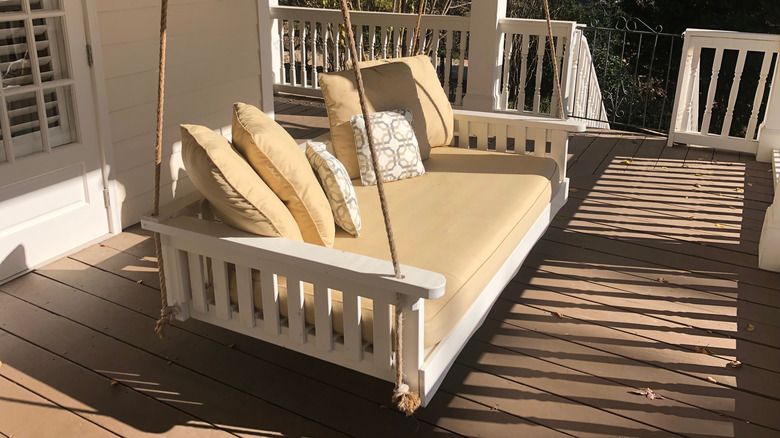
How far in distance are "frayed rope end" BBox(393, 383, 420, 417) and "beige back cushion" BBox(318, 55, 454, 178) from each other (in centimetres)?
149

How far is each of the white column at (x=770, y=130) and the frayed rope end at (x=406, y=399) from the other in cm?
430

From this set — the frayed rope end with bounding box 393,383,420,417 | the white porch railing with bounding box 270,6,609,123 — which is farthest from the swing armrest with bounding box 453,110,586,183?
the frayed rope end with bounding box 393,383,420,417

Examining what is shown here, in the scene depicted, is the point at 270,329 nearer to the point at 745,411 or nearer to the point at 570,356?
the point at 570,356

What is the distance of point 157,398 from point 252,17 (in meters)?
3.14

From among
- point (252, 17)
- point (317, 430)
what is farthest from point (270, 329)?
point (252, 17)

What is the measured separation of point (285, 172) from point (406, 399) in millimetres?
908

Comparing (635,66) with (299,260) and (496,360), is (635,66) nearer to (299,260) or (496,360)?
(496,360)

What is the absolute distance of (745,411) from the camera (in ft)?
8.47

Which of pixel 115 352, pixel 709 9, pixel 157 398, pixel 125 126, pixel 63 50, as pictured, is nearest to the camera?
pixel 157 398

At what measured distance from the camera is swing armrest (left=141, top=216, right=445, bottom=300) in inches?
84.1

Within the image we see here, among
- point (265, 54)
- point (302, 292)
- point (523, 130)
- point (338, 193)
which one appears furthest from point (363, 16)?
point (302, 292)

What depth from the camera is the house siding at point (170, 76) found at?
12.9 ft

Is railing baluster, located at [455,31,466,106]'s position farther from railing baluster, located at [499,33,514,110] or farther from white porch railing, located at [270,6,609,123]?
railing baluster, located at [499,33,514,110]

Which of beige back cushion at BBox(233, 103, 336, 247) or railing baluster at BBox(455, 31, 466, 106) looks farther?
railing baluster at BBox(455, 31, 466, 106)
